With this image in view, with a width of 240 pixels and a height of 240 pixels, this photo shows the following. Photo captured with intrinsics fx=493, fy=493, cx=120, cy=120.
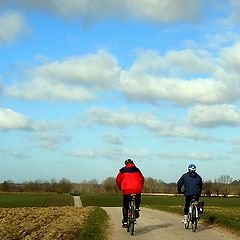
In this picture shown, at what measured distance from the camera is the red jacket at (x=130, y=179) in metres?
15.6

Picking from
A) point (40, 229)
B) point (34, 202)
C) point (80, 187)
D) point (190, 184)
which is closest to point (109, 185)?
point (80, 187)

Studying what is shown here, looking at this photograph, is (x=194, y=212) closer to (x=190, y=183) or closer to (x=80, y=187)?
(x=190, y=183)

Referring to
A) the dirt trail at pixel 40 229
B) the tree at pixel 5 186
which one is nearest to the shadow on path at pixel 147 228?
the dirt trail at pixel 40 229

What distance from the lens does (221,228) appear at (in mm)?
17203

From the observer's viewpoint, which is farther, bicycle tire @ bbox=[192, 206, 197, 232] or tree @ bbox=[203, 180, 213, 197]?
tree @ bbox=[203, 180, 213, 197]

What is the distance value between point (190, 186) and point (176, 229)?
1680 mm

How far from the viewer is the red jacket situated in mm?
15555

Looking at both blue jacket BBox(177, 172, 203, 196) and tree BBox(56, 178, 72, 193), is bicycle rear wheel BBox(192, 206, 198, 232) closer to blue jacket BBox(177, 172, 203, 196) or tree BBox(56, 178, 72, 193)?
blue jacket BBox(177, 172, 203, 196)

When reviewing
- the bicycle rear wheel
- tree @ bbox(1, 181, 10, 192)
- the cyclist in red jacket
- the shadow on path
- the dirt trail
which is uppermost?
tree @ bbox(1, 181, 10, 192)

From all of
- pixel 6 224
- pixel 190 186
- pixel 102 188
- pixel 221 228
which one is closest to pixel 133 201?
pixel 190 186

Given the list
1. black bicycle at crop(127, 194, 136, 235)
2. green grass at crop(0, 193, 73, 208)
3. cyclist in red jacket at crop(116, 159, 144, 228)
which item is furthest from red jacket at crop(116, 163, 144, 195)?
green grass at crop(0, 193, 73, 208)

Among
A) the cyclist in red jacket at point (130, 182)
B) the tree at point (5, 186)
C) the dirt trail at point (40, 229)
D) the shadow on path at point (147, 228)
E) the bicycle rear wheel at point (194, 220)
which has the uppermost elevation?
the tree at point (5, 186)

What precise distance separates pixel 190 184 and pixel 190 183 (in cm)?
3

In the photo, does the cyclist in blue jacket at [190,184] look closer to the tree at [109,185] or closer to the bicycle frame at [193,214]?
the bicycle frame at [193,214]
